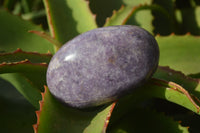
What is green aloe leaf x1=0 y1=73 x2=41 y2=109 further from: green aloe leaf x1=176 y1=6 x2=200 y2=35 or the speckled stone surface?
green aloe leaf x1=176 y1=6 x2=200 y2=35

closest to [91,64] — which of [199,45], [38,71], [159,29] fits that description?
[38,71]

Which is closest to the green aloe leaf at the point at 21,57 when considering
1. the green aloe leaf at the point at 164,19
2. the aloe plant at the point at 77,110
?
the aloe plant at the point at 77,110

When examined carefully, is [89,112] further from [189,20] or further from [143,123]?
[189,20]

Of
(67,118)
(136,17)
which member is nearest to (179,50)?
(136,17)

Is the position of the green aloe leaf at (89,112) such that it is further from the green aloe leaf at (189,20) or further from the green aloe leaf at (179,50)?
the green aloe leaf at (189,20)

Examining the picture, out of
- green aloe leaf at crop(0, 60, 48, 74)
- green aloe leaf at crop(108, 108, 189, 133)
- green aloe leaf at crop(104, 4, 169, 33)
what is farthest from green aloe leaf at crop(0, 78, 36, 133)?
green aloe leaf at crop(104, 4, 169, 33)
